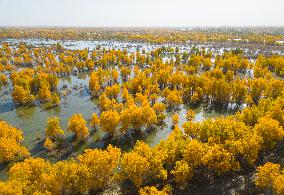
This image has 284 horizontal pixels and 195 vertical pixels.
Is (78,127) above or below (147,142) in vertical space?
above

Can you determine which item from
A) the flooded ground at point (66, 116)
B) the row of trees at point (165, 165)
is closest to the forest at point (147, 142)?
the row of trees at point (165, 165)

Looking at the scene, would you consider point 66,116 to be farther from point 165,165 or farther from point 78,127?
point 165,165

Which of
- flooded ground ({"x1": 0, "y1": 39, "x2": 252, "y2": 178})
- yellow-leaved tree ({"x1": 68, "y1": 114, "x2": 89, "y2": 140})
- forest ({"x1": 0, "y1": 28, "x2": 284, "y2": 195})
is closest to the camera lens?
forest ({"x1": 0, "y1": 28, "x2": 284, "y2": 195})

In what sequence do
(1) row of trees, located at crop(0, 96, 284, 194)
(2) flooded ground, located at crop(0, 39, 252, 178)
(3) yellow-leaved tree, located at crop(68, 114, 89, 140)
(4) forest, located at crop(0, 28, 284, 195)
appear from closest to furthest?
(1) row of trees, located at crop(0, 96, 284, 194) < (4) forest, located at crop(0, 28, 284, 195) < (3) yellow-leaved tree, located at crop(68, 114, 89, 140) < (2) flooded ground, located at crop(0, 39, 252, 178)

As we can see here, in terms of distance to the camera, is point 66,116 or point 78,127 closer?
point 78,127

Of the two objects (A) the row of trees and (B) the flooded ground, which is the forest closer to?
(A) the row of trees

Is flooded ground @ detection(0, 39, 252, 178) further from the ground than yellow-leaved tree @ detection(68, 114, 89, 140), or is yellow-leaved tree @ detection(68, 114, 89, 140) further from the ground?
yellow-leaved tree @ detection(68, 114, 89, 140)

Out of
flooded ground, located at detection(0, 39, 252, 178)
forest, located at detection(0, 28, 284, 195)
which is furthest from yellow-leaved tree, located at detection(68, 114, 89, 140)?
flooded ground, located at detection(0, 39, 252, 178)

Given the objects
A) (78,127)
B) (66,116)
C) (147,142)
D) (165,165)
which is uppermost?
(78,127)

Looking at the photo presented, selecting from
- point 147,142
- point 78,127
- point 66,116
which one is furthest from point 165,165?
point 66,116

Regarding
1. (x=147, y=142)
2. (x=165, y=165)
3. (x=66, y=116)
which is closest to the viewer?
(x=165, y=165)

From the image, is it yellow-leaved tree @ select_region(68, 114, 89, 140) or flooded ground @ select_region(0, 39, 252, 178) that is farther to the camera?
flooded ground @ select_region(0, 39, 252, 178)
